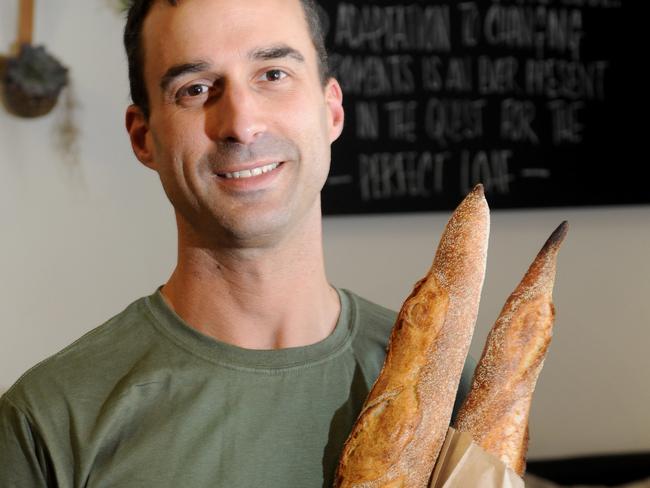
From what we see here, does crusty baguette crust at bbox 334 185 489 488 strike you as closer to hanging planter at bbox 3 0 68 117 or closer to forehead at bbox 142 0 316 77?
forehead at bbox 142 0 316 77

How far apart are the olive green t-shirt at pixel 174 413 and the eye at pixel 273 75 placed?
0.29 m

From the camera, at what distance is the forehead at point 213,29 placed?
990 millimetres

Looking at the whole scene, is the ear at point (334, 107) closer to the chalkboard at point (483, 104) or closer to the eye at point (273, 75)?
the eye at point (273, 75)

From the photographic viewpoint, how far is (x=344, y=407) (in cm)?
102

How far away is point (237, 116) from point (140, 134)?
0.67ft

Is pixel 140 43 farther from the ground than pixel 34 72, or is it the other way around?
pixel 140 43

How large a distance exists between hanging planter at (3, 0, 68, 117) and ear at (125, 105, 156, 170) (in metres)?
1.35

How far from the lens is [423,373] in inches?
38.6

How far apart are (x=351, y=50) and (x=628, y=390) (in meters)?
1.29

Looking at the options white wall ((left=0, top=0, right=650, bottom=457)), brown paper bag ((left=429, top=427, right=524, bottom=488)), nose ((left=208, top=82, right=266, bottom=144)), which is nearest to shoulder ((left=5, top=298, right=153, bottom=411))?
nose ((left=208, top=82, right=266, bottom=144))

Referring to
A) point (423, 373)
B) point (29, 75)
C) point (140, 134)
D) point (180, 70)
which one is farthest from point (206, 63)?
point (29, 75)

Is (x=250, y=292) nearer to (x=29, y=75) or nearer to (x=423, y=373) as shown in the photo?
(x=423, y=373)

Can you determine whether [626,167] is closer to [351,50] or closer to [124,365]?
[351,50]

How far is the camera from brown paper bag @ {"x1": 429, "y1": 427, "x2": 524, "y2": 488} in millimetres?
921
